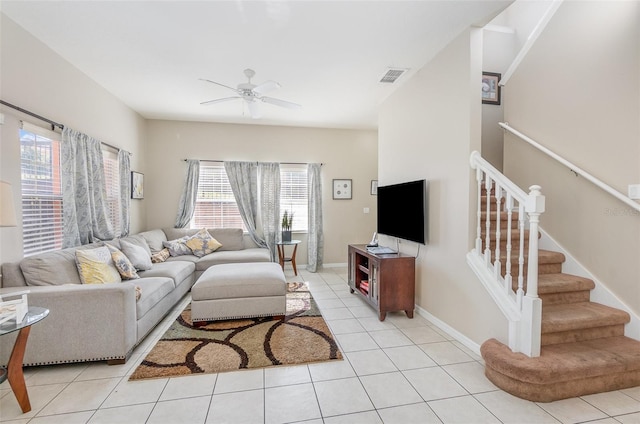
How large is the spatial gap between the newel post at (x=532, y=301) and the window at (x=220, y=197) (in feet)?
14.0

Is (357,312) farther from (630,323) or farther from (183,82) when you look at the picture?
(183,82)

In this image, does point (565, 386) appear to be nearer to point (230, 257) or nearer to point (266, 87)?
point (266, 87)

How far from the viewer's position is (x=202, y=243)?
4.79m

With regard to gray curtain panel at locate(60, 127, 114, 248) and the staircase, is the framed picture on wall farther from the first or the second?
gray curtain panel at locate(60, 127, 114, 248)

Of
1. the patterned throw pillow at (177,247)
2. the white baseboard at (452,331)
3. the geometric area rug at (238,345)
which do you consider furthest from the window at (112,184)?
the white baseboard at (452,331)

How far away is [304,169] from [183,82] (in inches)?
105

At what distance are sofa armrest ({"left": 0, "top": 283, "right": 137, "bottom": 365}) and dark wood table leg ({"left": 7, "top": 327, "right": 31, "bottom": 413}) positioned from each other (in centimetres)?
43

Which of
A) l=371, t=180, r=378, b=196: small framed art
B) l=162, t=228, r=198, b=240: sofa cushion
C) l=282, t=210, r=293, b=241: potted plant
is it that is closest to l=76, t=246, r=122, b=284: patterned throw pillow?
l=162, t=228, r=198, b=240: sofa cushion

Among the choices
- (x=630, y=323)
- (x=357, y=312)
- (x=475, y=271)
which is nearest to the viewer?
(x=630, y=323)

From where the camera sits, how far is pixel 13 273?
241 cm

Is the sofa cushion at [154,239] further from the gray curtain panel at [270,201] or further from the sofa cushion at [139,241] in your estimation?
the gray curtain panel at [270,201]

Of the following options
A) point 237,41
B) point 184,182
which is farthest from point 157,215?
point 237,41

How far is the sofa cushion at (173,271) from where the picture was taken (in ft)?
11.6

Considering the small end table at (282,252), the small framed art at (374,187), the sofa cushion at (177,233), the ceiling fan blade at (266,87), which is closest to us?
the ceiling fan blade at (266,87)
